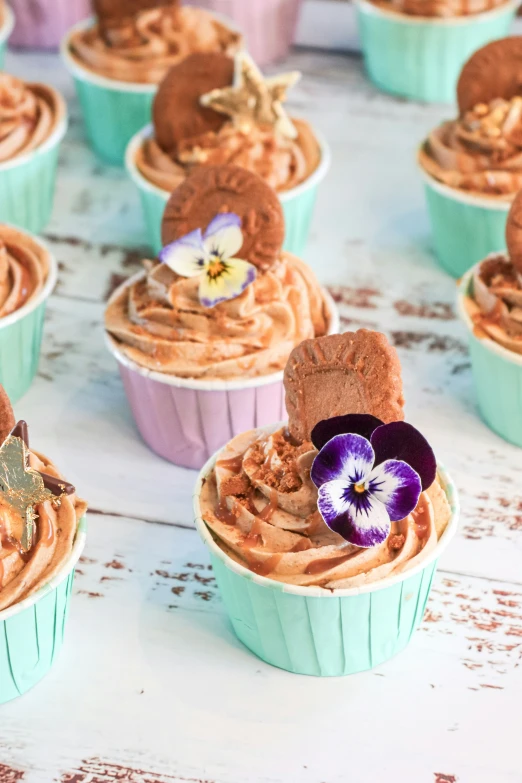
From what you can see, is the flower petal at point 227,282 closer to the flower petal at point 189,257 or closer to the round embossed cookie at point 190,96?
the flower petal at point 189,257

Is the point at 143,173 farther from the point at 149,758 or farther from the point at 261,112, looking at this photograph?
the point at 149,758

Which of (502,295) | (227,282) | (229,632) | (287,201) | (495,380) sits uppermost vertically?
(227,282)

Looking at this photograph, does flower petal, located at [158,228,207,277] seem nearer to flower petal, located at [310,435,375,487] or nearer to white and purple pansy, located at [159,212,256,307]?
white and purple pansy, located at [159,212,256,307]

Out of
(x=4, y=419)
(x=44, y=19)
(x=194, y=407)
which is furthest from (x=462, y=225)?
(x=44, y=19)

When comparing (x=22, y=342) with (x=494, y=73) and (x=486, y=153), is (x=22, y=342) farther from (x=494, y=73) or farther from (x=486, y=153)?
(x=494, y=73)

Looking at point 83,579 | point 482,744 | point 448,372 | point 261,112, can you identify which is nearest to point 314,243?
point 261,112

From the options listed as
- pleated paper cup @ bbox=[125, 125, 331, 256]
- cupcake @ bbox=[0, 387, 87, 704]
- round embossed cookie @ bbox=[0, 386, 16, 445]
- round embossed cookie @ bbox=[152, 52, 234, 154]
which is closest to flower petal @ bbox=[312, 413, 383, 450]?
cupcake @ bbox=[0, 387, 87, 704]
